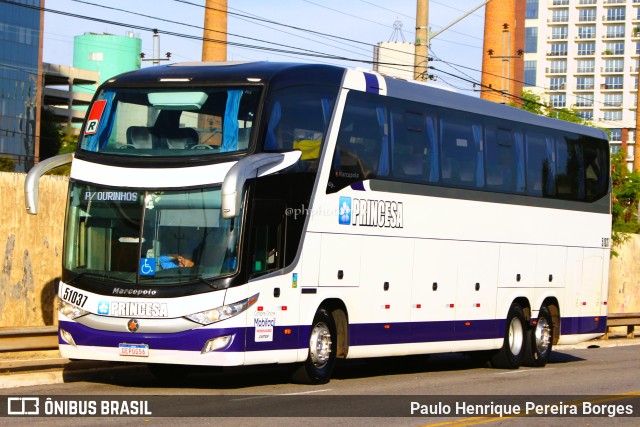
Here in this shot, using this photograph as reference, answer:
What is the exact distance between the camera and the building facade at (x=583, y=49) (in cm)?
18012

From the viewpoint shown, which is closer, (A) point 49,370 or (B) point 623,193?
(A) point 49,370

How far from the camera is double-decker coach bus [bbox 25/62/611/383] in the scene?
49.4 ft

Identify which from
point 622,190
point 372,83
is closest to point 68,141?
point 622,190

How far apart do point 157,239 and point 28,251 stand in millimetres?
5694

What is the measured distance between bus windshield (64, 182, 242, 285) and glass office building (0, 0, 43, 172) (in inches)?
4399

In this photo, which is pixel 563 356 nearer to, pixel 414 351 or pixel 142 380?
pixel 414 351

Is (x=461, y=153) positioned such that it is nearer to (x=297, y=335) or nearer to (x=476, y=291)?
(x=476, y=291)

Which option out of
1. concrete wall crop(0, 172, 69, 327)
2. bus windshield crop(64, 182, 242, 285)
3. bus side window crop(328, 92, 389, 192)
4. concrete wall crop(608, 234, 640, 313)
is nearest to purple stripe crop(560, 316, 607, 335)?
bus side window crop(328, 92, 389, 192)

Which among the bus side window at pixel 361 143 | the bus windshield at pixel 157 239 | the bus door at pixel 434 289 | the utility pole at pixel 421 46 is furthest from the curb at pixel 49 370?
the utility pole at pixel 421 46

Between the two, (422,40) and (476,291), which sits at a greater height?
(422,40)

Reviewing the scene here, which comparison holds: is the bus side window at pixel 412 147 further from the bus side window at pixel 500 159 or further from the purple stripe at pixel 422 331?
the purple stripe at pixel 422 331

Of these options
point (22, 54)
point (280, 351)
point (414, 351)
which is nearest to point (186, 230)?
point (280, 351)

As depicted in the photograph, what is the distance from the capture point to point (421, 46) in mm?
27641

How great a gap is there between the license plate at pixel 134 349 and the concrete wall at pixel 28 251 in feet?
18.0
